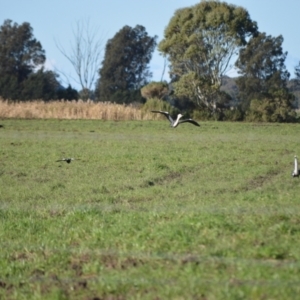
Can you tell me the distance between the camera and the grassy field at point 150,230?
18.6 ft

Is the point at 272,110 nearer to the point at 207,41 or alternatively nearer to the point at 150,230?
the point at 207,41

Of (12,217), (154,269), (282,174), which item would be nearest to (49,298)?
(154,269)

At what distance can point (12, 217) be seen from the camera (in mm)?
8781

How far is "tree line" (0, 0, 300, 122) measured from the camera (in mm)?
42719

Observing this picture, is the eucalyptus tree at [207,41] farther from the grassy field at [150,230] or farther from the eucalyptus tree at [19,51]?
the grassy field at [150,230]

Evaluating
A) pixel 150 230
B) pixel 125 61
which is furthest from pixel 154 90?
pixel 150 230

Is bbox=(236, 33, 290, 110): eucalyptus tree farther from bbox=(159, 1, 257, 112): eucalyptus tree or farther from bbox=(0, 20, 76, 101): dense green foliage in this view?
bbox=(0, 20, 76, 101): dense green foliage

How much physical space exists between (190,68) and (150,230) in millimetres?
38602

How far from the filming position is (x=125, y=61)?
6275cm

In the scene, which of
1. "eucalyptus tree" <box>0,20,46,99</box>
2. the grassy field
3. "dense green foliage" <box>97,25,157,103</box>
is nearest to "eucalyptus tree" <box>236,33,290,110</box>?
"dense green foliage" <box>97,25,157,103</box>

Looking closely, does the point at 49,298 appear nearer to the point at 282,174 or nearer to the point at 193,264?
the point at 193,264

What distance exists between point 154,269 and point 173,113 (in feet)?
106

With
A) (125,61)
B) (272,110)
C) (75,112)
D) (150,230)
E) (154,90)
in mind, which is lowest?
(150,230)

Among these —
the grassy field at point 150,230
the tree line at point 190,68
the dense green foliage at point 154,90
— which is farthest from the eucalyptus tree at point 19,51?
the grassy field at point 150,230
